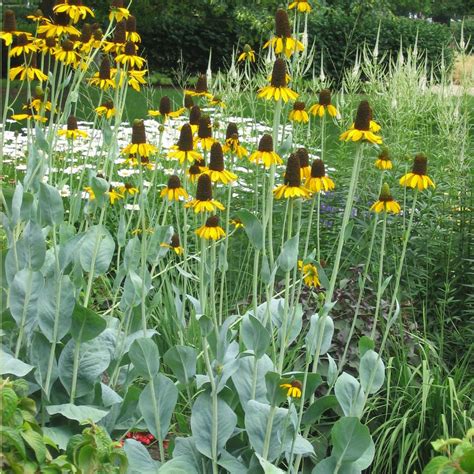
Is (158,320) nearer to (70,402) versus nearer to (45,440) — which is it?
(70,402)

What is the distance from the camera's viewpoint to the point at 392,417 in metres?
3.32

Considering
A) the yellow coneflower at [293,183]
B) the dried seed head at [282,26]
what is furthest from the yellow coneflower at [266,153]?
the dried seed head at [282,26]

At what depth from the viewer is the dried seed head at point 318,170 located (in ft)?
8.38

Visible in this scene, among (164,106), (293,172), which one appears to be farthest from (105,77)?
(293,172)

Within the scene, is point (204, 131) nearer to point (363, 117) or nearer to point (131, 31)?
point (363, 117)

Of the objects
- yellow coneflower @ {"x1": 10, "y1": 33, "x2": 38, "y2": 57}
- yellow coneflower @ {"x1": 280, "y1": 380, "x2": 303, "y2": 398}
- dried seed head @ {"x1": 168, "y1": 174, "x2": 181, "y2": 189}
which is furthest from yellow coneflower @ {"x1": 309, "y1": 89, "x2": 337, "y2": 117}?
yellow coneflower @ {"x1": 10, "y1": 33, "x2": 38, "y2": 57}

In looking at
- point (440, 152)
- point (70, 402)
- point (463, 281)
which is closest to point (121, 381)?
point (70, 402)

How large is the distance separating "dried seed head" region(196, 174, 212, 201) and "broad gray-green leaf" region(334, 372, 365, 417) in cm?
77

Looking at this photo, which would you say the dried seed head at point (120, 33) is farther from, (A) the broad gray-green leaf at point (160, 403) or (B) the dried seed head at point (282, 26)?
(A) the broad gray-green leaf at point (160, 403)

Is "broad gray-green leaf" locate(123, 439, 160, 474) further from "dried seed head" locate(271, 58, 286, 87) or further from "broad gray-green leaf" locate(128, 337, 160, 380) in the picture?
"dried seed head" locate(271, 58, 286, 87)

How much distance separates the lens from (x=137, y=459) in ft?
9.06

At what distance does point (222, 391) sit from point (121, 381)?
56 centimetres

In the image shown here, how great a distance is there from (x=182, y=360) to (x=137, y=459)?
1.12ft

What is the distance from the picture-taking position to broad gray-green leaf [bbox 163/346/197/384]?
9.11 ft
